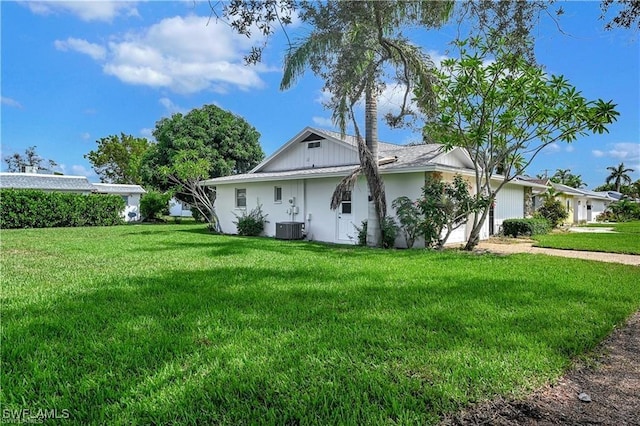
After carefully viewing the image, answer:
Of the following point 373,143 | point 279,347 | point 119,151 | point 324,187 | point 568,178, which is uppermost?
point 119,151

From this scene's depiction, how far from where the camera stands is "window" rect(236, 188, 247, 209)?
18.9 metres

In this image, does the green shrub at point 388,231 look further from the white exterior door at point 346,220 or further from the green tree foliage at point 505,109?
the green tree foliage at point 505,109

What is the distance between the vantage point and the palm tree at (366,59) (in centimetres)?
799

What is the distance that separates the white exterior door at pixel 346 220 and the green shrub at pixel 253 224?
4258mm

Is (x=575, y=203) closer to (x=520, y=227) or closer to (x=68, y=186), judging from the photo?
(x=520, y=227)

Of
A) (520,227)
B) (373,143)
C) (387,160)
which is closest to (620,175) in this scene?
(520,227)

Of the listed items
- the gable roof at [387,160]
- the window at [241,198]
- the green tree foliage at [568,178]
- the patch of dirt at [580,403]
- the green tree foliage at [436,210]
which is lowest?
the patch of dirt at [580,403]

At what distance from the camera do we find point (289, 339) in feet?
12.7

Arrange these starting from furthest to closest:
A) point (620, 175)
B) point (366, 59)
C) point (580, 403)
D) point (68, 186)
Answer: point (620, 175) < point (68, 186) < point (366, 59) < point (580, 403)

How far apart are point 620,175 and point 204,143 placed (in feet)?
251

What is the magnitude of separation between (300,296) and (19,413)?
3.57m

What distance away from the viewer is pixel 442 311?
15.9 feet

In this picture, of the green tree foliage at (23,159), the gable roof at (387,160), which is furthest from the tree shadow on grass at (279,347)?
the green tree foliage at (23,159)

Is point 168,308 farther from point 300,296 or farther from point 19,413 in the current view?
point 19,413
